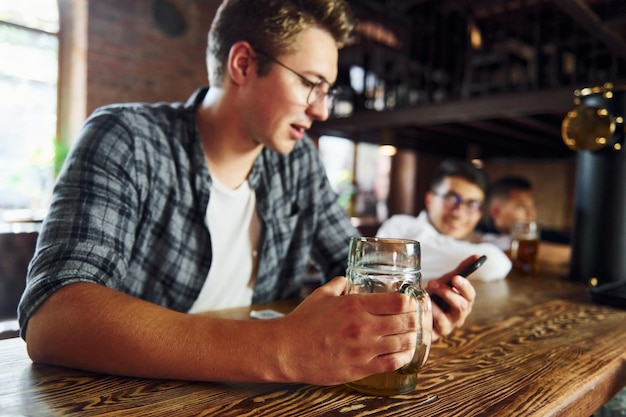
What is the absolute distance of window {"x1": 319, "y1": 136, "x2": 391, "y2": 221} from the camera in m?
7.69

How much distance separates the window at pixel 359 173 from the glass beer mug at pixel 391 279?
260 inches

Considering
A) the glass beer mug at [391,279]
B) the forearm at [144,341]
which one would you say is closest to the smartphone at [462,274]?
the glass beer mug at [391,279]

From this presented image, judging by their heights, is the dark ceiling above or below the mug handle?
above

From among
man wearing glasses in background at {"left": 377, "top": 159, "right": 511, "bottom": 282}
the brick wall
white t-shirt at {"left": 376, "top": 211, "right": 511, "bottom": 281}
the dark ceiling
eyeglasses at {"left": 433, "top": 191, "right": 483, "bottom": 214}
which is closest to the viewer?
white t-shirt at {"left": 376, "top": 211, "right": 511, "bottom": 281}

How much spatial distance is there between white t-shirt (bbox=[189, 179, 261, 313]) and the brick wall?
4.17 m

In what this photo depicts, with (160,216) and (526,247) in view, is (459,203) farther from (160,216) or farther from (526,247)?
(160,216)

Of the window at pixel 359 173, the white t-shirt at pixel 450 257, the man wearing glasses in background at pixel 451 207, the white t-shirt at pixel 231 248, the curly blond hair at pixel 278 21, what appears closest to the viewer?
the curly blond hair at pixel 278 21

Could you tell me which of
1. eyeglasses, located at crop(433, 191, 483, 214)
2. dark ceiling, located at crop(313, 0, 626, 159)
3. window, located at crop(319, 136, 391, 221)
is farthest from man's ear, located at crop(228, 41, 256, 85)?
window, located at crop(319, 136, 391, 221)

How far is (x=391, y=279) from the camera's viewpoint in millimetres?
656

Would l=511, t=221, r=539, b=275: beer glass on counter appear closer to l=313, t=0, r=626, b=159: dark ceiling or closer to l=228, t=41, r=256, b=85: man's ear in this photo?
l=228, t=41, r=256, b=85: man's ear

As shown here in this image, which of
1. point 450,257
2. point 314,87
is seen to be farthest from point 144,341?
point 450,257

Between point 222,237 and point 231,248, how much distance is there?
0.04 meters

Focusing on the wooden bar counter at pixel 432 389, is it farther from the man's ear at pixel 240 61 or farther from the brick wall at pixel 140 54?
the brick wall at pixel 140 54

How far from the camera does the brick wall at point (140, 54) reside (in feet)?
16.1
